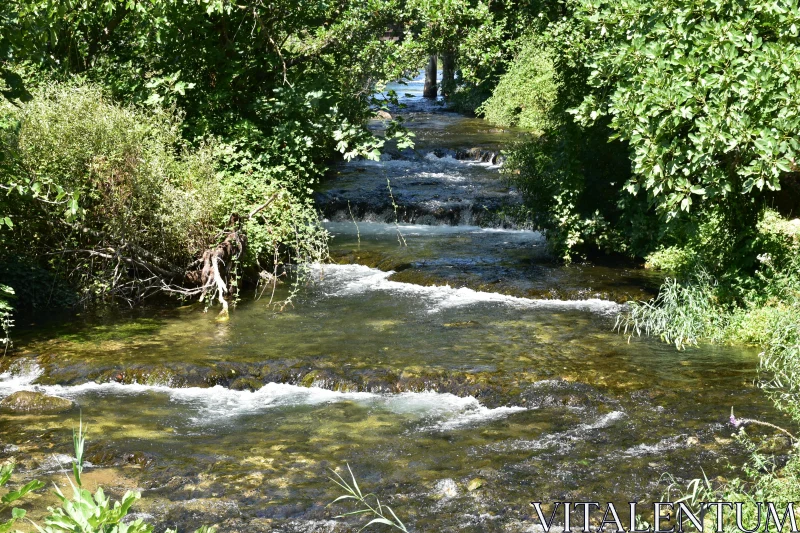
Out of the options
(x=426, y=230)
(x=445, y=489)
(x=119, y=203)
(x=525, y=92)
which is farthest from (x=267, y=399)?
(x=525, y=92)

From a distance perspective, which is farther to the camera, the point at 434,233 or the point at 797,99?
the point at 434,233

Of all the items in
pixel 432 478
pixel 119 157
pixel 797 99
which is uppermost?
pixel 797 99

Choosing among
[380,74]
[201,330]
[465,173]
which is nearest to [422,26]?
[380,74]

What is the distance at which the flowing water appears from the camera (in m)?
6.80

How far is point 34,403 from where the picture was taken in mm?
8664

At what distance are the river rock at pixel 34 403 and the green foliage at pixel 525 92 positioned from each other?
55.7 ft

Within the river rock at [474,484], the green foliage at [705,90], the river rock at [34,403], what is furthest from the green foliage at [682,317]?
the river rock at [34,403]

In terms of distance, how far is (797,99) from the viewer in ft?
27.9

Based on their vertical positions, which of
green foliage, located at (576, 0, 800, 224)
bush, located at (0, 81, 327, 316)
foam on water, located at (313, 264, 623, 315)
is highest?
green foliage, located at (576, 0, 800, 224)

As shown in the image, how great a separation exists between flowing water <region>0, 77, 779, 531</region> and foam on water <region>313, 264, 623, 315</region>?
0.05 metres

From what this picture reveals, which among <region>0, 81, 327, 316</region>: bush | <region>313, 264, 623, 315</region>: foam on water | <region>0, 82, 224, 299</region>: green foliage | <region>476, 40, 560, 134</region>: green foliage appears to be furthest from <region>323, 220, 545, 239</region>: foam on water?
<region>476, 40, 560, 134</region>: green foliage

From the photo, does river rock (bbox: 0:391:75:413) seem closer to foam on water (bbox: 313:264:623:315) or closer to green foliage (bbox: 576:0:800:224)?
foam on water (bbox: 313:264:623:315)

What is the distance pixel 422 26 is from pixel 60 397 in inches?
368

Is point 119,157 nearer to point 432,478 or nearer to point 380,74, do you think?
point 380,74
